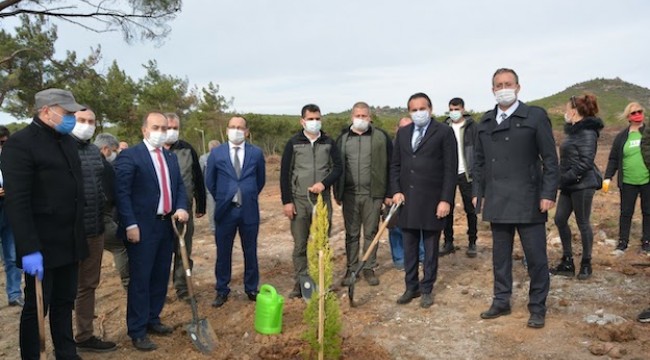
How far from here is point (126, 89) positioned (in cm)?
2134

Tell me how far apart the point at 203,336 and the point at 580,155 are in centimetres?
441

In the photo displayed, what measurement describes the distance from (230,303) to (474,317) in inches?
103

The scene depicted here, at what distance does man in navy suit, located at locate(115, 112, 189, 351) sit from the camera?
413 cm

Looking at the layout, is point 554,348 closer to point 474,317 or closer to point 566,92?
point 474,317

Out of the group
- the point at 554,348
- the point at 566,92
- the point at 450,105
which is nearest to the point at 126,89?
the point at 450,105

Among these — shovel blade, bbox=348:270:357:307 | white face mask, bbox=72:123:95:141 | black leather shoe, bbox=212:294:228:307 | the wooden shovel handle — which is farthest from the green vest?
white face mask, bbox=72:123:95:141

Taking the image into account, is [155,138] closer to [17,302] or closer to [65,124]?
[65,124]

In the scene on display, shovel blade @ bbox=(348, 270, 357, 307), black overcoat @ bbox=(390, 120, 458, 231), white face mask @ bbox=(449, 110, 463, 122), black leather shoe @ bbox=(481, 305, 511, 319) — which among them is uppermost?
white face mask @ bbox=(449, 110, 463, 122)

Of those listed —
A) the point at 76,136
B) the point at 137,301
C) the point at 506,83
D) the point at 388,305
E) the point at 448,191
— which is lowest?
the point at 388,305

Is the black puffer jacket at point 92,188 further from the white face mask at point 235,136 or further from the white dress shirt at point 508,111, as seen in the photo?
the white dress shirt at point 508,111

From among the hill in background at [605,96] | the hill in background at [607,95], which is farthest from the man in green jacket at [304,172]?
the hill in background at [607,95]

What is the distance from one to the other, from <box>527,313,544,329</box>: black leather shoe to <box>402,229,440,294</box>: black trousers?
1016 millimetres

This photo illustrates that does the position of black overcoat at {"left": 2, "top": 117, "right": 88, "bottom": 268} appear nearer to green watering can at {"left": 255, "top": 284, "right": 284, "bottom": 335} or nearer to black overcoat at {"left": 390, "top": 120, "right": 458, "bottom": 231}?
Result: green watering can at {"left": 255, "top": 284, "right": 284, "bottom": 335}

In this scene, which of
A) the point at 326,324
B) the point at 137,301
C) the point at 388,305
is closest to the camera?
the point at 326,324
